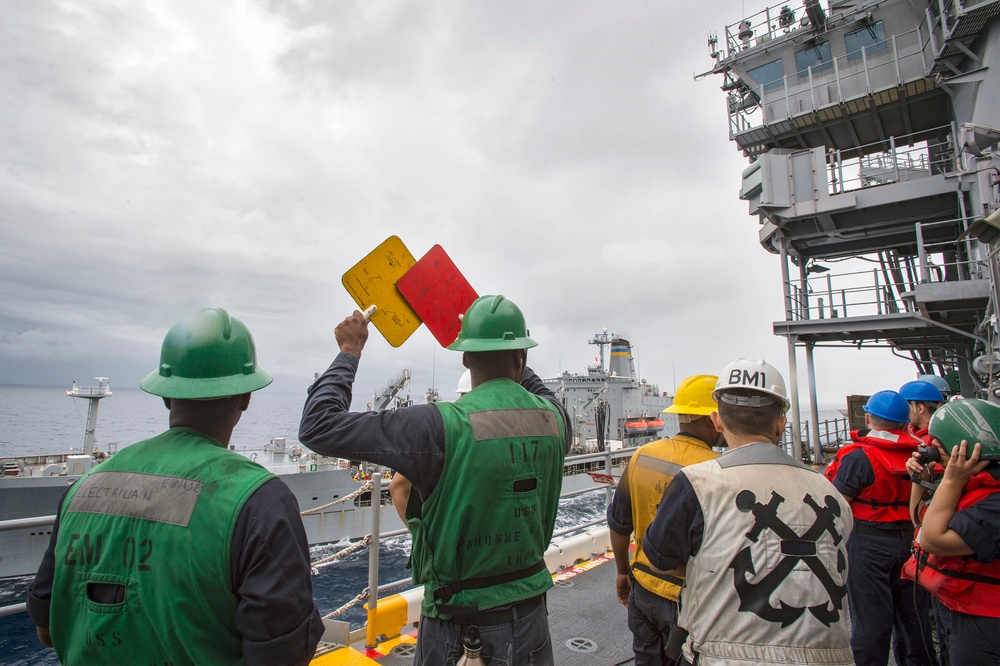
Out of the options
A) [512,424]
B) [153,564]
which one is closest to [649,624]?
[512,424]

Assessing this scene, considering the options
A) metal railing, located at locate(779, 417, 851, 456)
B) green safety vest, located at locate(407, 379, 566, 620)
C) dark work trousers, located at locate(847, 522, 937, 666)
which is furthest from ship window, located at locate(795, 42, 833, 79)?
green safety vest, located at locate(407, 379, 566, 620)

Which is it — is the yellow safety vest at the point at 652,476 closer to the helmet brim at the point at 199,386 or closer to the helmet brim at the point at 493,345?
the helmet brim at the point at 493,345

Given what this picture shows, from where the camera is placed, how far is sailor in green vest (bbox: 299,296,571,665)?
173 centimetres

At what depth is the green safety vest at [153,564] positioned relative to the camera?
1204 millimetres

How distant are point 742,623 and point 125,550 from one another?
1.85 meters

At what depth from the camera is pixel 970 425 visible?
2.21 m

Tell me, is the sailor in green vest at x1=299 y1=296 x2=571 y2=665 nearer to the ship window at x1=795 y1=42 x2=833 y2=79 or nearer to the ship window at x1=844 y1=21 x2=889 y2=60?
the ship window at x1=844 y1=21 x2=889 y2=60

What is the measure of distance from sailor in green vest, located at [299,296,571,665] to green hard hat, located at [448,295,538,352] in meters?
0.06

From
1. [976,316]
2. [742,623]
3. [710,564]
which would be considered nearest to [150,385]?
[710,564]

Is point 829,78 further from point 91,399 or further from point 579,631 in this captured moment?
point 91,399

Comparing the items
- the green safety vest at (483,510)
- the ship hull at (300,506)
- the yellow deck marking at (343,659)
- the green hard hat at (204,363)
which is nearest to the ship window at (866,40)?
the ship hull at (300,506)

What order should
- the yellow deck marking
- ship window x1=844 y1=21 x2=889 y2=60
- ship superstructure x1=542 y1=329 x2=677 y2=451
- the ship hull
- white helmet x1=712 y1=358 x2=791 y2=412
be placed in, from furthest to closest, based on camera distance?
1. ship superstructure x1=542 y1=329 x2=677 y2=451
2. the ship hull
3. ship window x1=844 y1=21 x2=889 y2=60
4. the yellow deck marking
5. white helmet x1=712 y1=358 x2=791 y2=412

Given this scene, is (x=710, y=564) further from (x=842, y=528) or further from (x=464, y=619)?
(x=464, y=619)

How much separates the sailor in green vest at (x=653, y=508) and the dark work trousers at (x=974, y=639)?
4.20 ft
